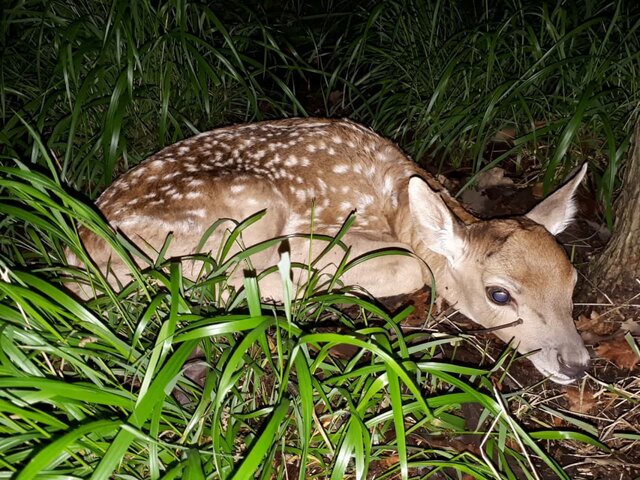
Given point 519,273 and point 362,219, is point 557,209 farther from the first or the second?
point 362,219

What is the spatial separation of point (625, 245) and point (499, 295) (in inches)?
30.4

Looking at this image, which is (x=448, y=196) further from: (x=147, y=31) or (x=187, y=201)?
(x=147, y=31)

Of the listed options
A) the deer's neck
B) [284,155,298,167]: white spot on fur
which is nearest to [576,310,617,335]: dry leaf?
the deer's neck

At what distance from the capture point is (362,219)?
4.20m

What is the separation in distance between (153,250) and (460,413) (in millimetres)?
1799

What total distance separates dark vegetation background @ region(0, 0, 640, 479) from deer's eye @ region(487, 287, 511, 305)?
278mm

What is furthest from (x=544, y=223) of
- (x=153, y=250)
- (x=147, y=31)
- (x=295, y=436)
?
(x=147, y=31)

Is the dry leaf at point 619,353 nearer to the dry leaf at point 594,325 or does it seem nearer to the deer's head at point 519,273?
the dry leaf at point 594,325

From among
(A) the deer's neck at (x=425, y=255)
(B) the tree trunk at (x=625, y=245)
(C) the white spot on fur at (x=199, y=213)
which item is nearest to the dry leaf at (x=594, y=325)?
(B) the tree trunk at (x=625, y=245)

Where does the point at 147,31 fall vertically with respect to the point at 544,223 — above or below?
above

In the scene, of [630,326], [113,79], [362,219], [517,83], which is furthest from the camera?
[113,79]

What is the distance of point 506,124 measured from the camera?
197 inches

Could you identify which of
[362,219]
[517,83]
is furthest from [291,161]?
[517,83]

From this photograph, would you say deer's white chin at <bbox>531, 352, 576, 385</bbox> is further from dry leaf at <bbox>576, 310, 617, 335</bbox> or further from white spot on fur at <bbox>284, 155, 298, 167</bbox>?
white spot on fur at <bbox>284, 155, 298, 167</bbox>
